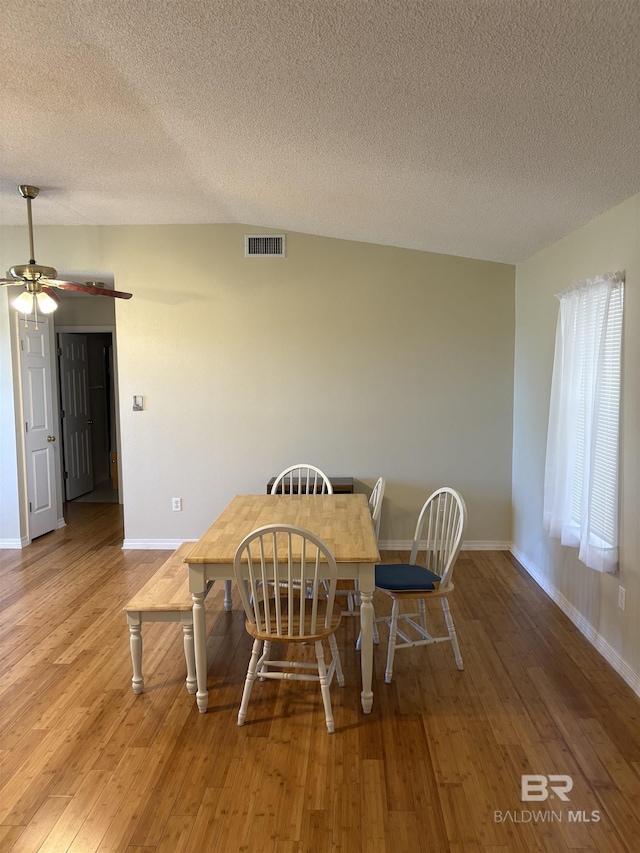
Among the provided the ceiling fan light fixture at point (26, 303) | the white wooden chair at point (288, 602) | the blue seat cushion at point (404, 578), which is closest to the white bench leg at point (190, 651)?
the white wooden chair at point (288, 602)

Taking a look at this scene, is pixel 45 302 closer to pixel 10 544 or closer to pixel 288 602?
pixel 288 602

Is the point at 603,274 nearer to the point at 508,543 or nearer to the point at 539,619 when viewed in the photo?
the point at 539,619

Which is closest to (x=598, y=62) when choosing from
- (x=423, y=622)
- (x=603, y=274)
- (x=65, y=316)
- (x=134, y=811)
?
(x=603, y=274)

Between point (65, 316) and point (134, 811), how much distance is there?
5644 millimetres

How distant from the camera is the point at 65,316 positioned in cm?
652

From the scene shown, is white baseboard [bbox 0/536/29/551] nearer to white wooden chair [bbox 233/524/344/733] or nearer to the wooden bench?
the wooden bench

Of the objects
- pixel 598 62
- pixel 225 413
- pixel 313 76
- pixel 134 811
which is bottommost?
pixel 134 811

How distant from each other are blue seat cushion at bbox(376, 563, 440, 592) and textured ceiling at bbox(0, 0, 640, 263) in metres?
1.99

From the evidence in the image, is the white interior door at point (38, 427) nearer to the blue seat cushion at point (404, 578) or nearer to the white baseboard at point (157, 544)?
the white baseboard at point (157, 544)

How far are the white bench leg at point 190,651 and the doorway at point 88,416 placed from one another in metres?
4.60

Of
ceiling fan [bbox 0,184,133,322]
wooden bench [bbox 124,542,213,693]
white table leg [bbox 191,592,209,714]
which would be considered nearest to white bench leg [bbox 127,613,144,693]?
wooden bench [bbox 124,542,213,693]

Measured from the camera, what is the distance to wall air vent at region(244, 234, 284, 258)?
474cm

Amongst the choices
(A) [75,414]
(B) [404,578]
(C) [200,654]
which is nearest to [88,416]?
(A) [75,414]

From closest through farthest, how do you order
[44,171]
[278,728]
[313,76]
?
[313,76] → [278,728] → [44,171]
